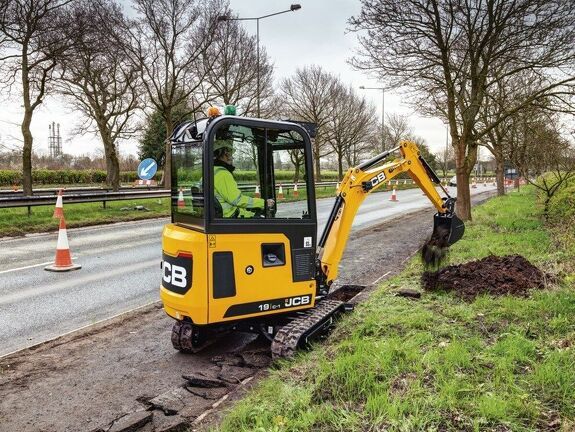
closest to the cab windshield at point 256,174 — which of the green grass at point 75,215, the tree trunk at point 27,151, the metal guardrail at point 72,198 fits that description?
the green grass at point 75,215

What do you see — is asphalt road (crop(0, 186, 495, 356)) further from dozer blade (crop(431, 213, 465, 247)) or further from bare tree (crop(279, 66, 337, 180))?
bare tree (crop(279, 66, 337, 180))

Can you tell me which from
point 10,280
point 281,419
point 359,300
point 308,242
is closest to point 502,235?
point 359,300

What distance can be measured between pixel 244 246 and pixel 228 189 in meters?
0.56

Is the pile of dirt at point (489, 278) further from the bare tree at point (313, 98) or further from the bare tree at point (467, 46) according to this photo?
the bare tree at point (313, 98)

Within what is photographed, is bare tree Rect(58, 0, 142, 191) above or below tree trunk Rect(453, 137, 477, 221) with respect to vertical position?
above

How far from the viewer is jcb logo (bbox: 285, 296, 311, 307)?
497 centimetres

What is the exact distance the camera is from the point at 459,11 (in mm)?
12508

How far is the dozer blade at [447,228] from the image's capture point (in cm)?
732

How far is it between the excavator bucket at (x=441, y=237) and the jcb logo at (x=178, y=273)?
4344 mm

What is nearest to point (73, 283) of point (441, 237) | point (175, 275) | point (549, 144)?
point (175, 275)

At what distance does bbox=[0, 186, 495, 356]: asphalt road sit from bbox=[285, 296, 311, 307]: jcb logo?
935mm

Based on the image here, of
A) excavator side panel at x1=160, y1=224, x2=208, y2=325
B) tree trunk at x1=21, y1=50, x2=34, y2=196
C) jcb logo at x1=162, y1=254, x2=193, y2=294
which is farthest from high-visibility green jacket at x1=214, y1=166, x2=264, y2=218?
tree trunk at x1=21, y1=50, x2=34, y2=196

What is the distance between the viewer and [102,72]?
23.6 meters

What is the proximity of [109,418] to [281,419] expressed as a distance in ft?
4.79
